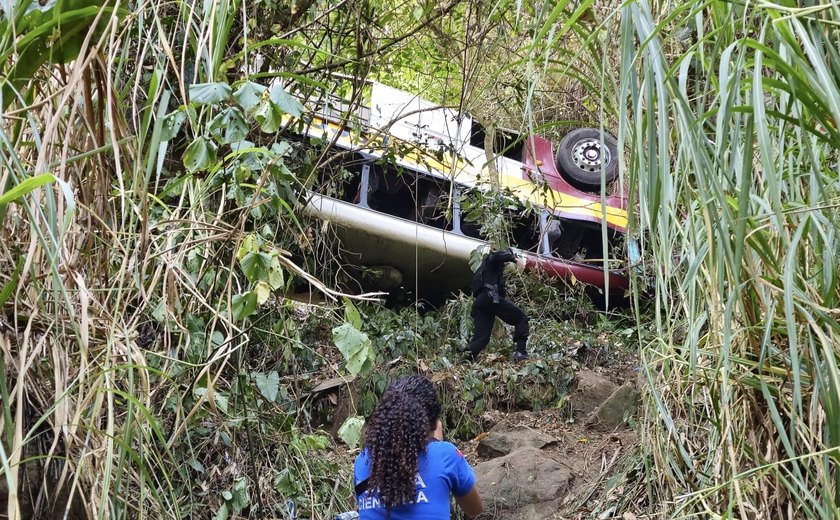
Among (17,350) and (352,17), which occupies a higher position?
(352,17)

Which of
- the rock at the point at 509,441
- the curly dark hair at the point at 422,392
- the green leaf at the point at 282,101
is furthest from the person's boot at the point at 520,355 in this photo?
the green leaf at the point at 282,101

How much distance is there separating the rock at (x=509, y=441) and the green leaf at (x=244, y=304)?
3611 mm

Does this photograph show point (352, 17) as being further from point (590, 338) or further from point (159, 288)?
point (590, 338)

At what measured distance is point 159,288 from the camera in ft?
9.80

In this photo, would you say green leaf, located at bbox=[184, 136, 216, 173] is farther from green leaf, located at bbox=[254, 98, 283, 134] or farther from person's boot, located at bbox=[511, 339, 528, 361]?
person's boot, located at bbox=[511, 339, 528, 361]

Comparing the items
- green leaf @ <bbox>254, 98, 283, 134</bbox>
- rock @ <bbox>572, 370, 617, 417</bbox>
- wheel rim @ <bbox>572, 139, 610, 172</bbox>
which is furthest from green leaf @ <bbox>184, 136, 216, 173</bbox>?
wheel rim @ <bbox>572, 139, 610, 172</bbox>

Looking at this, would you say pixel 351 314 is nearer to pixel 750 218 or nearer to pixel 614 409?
pixel 750 218

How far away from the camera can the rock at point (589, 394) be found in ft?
21.8

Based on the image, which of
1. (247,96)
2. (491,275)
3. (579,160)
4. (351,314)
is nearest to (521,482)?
(491,275)

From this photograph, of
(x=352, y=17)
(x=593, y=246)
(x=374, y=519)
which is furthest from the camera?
(x=593, y=246)

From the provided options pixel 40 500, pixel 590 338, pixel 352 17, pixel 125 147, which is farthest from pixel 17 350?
pixel 590 338

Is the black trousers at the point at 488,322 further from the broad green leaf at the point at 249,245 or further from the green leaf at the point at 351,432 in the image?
the broad green leaf at the point at 249,245

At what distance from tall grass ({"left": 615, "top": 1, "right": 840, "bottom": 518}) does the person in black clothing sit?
527cm

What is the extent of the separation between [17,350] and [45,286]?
0.48ft
